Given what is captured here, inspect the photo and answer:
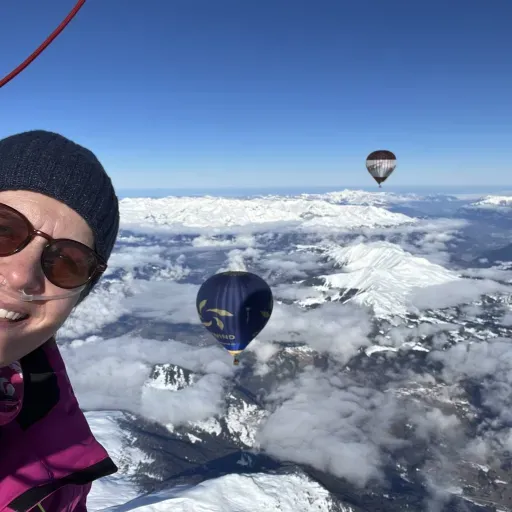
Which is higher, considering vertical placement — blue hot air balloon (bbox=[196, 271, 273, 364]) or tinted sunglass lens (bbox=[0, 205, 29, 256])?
tinted sunglass lens (bbox=[0, 205, 29, 256])

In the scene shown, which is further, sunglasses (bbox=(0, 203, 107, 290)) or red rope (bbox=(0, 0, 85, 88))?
sunglasses (bbox=(0, 203, 107, 290))

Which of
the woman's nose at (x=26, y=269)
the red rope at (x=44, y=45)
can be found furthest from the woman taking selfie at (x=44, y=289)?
the red rope at (x=44, y=45)

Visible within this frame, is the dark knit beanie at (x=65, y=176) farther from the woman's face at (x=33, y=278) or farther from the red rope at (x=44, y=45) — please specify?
the red rope at (x=44, y=45)

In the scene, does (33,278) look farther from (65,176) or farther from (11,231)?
(65,176)

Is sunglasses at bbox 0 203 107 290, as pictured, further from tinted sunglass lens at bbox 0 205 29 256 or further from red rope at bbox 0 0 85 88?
red rope at bbox 0 0 85 88

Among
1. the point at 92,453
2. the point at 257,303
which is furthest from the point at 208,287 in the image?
the point at 92,453

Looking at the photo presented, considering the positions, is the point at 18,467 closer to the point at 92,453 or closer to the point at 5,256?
the point at 92,453

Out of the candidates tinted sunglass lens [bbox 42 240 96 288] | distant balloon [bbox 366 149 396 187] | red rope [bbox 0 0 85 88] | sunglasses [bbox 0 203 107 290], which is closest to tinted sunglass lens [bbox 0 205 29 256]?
sunglasses [bbox 0 203 107 290]

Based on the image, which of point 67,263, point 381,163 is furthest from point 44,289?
point 381,163
